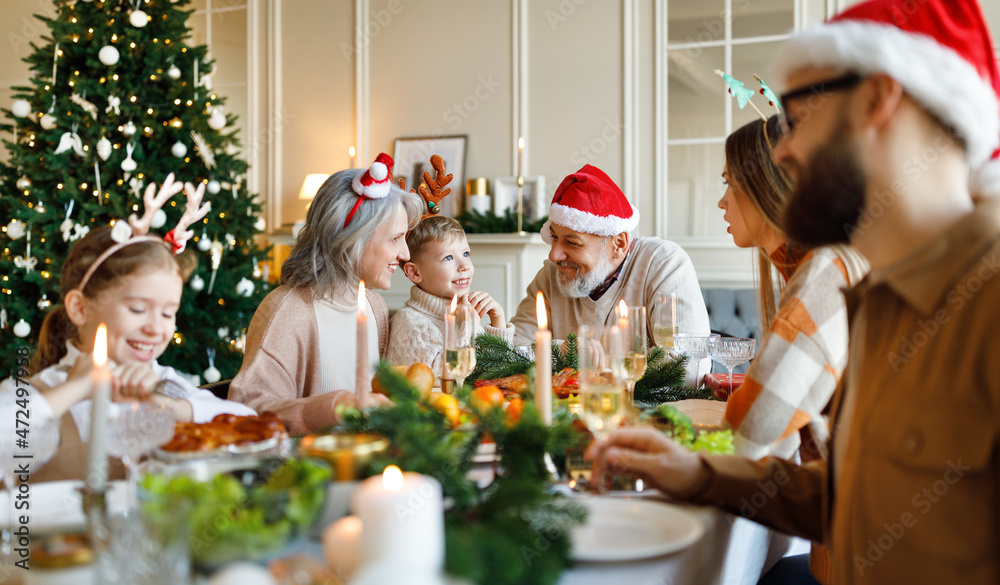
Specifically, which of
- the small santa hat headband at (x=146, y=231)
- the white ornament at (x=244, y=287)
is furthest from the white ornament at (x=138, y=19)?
the small santa hat headband at (x=146, y=231)

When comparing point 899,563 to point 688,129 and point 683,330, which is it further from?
point 688,129

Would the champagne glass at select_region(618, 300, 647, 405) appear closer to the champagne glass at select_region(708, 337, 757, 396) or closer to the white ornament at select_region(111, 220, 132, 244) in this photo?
the champagne glass at select_region(708, 337, 757, 396)

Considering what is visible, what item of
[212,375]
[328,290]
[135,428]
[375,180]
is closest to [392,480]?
[135,428]

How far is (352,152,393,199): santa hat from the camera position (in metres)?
2.43

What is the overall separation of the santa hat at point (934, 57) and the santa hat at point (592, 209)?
2121mm

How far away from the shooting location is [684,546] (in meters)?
0.96

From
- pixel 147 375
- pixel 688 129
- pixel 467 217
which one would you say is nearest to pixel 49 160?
pixel 467 217

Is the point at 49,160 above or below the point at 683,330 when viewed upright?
above

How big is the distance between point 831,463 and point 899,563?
0.22 m

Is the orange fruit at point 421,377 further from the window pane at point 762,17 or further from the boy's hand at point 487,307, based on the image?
the window pane at point 762,17

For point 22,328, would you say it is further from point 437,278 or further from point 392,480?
point 392,480

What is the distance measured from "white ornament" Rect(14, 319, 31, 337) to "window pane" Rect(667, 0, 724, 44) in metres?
4.64

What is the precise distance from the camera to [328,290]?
236 cm

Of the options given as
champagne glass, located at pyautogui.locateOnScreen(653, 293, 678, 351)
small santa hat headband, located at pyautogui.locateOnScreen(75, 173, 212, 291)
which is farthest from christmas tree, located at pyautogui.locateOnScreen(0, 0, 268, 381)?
champagne glass, located at pyautogui.locateOnScreen(653, 293, 678, 351)
